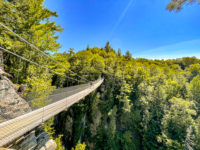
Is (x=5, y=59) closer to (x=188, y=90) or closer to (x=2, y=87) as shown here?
(x=2, y=87)

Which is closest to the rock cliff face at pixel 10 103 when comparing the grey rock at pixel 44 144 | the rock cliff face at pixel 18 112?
the rock cliff face at pixel 18 112

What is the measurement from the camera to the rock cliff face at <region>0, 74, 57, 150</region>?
1887 millimetres

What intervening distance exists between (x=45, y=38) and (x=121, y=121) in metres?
11.0

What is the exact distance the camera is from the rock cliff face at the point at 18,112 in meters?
1.89

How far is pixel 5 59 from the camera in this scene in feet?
13.0

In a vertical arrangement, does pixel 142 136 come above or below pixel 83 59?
below

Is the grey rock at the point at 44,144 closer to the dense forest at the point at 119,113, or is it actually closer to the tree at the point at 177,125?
the dense forest at the point at 119,113

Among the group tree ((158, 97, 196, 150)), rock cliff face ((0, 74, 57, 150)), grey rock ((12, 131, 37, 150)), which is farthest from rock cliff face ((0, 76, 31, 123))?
tree ((158, 97, 196, 150))

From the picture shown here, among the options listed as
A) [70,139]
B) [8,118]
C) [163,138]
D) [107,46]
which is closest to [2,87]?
[8,118]

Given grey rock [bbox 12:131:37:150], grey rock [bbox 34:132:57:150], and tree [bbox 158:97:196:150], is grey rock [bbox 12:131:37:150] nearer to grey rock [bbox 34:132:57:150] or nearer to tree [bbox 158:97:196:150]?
grey rock [bbox 34:132:57:150]

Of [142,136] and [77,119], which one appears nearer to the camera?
[77,119]

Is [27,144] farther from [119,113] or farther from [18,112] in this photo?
[119,113]

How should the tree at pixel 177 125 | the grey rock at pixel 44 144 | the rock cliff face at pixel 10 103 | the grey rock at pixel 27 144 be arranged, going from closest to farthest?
1. the grey rock at pixel 27 144
2. the rock cliff face at pixel 10 103
3. the grey rock at pixel 44 144
4. the tree at pixel 177 125

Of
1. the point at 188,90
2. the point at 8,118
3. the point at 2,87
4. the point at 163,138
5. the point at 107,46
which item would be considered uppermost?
the point at 107,46
